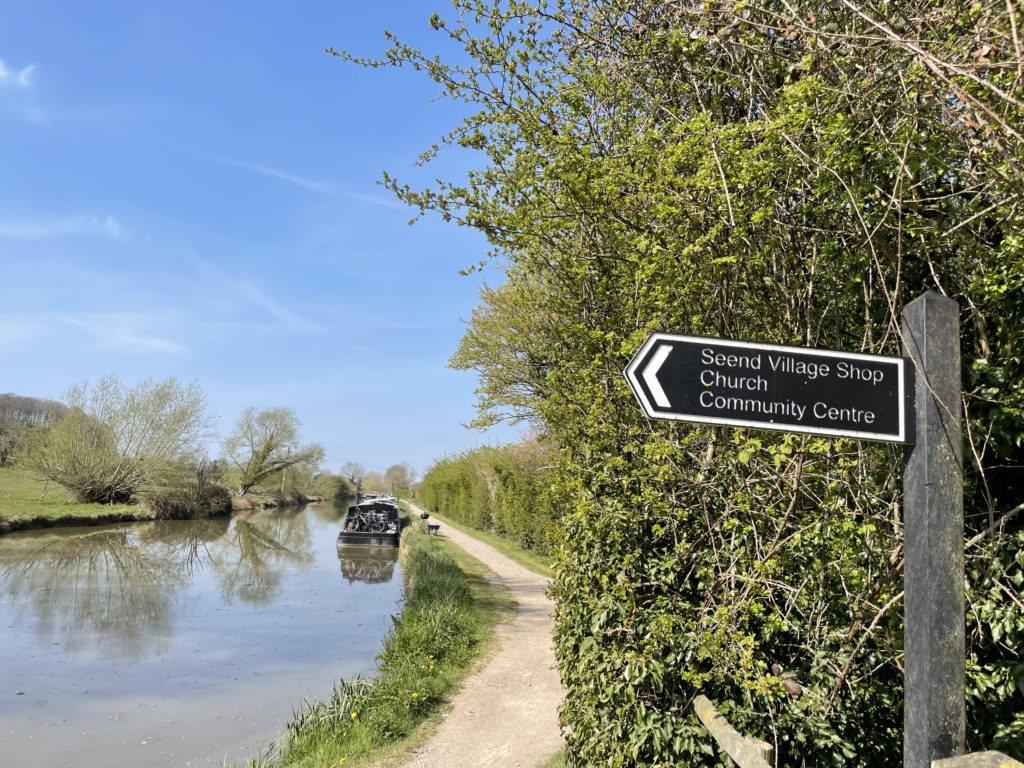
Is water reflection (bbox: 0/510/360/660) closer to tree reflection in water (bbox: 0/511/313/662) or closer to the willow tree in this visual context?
tree reflection in water (bbox: 0/511/313/662)

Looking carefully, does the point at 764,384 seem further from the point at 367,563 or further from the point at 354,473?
the point at 354,473

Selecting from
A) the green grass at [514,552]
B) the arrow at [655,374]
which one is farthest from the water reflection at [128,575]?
the arrow at [655,374]

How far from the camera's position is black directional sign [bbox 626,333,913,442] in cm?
198

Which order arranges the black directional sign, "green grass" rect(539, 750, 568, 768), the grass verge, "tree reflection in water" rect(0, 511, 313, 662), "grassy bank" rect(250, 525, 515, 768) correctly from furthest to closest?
the grass verge < "tree reflection in water" rect(0, 511, 313, 662) < "grassy bank" rect(250, 525, 515, 768) < "green grass" rect(539, 750, 568, 768) < the black directional sign

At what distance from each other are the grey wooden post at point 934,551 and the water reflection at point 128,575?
12942 millimetres

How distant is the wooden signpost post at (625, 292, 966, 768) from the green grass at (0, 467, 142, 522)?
33.9 m

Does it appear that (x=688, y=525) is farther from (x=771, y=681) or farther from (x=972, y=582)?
(x=972, y=582)

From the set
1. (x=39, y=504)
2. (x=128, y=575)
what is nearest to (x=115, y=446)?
(x=39, y=504)

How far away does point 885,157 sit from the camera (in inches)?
103

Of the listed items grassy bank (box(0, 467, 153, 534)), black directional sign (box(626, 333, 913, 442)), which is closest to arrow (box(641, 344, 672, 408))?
black directional sign (box(626, 333, 913, 442))

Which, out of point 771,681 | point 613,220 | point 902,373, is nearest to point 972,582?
point 771,681

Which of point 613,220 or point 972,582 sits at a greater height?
point 613,220

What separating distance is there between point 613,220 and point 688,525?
1.67m

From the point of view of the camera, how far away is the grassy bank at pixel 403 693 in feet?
21.6
